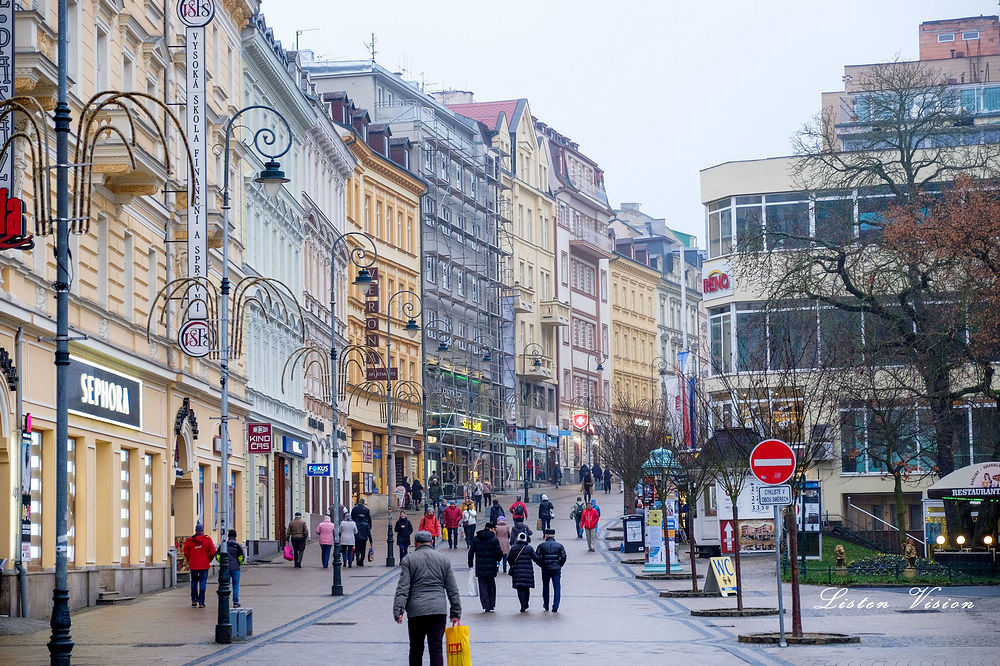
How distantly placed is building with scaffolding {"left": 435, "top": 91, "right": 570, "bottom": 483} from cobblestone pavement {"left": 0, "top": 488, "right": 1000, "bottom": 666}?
63.5 meters

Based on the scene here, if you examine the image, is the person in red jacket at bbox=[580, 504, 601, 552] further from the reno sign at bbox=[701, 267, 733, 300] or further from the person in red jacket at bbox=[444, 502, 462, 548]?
the reno sign at bbox=[701, 267, 733, 300]

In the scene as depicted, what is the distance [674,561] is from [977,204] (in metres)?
15.3

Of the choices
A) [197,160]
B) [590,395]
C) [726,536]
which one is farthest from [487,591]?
[590,395]

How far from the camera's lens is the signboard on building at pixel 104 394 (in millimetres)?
29922

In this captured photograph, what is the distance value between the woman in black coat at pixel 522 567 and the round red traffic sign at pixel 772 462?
8.09m

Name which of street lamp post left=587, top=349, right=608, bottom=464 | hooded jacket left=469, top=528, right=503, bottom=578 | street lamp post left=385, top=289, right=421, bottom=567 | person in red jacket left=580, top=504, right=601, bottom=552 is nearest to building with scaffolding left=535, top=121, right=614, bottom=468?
street lamp post left=587, top=349, right=608, bottom=464

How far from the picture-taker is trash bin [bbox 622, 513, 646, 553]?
163 feet

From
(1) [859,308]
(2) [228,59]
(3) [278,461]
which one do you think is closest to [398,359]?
(3) [278,461]

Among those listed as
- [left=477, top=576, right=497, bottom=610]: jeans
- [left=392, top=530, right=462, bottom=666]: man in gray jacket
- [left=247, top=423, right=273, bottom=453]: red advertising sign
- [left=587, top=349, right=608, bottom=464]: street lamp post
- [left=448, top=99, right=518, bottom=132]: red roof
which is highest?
[left=448, top=99, right=518, bottom=132]: red roof

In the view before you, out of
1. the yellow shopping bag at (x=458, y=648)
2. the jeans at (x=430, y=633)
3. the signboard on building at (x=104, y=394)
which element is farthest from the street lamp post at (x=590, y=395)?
the yellow shopping bag at (x=458, y=648)

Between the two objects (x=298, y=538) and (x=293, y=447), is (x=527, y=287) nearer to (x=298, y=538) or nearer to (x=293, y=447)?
(x=293, y=447)

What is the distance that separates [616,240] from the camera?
5074 inches

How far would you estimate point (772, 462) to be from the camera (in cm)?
2080

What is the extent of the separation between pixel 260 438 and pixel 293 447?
58.9 ft
